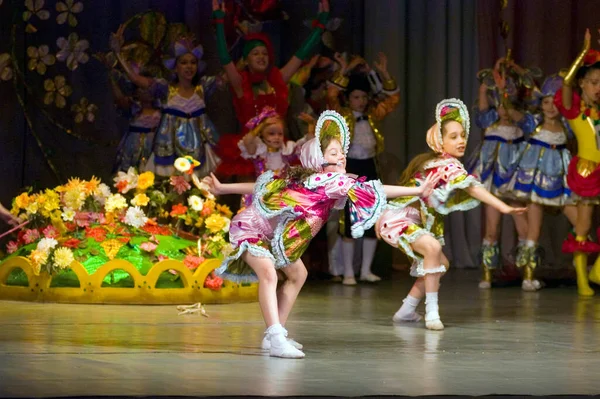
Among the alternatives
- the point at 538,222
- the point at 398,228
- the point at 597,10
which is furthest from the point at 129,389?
the point at 597,10

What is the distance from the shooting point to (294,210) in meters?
5.14

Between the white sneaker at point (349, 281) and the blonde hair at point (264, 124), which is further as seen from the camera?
the white sneaker at point (349, 281)

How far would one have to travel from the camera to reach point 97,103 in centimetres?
925

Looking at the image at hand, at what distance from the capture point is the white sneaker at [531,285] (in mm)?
8125

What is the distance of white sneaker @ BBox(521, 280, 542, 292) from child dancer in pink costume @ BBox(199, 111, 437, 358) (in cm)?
303

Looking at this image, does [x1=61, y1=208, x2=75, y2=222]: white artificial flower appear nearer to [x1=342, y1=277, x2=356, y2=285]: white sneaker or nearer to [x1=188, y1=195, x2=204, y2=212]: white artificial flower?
[x1=188, y1=195, x2=204, y2=212]: white artificial flower

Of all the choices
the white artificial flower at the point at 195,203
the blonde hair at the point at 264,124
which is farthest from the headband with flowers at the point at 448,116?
the blonde hair at the point at 264,124

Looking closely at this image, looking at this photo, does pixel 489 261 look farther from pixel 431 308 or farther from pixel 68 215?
pixel 68 215

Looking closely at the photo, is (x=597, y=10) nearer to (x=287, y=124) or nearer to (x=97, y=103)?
(x=287, y=124)

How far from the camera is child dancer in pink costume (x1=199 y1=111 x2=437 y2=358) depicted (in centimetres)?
508

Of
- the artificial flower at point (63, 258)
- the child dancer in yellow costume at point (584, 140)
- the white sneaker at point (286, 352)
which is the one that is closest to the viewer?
the white sneaker at point (286, 352)

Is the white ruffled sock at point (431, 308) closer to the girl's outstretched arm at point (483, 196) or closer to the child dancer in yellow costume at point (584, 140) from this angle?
the girl's outstretched arm at point (483, 196)

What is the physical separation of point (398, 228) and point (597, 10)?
4133mm

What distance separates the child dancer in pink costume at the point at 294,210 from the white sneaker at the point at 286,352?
5.4 inches
